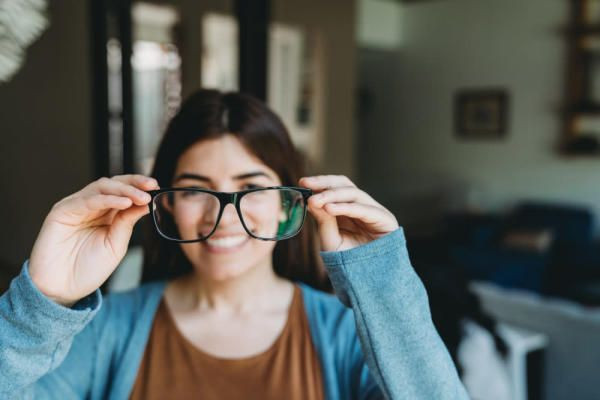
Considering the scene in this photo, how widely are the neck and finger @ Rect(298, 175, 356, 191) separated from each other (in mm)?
387

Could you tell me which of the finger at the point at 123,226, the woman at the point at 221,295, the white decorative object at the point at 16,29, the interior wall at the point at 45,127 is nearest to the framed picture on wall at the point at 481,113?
the interior wall at the point at 45,127

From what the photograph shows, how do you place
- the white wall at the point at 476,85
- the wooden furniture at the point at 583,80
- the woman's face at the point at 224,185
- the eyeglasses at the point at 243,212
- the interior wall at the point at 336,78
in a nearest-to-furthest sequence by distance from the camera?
1. the eyeglasses at the point at 243,212
2. the woman's face at the point at 224,185
3. the interior wall at the point at 336,78
4. the wooden furniture at the point at 583,80
5. the white wall at the point at 476,85

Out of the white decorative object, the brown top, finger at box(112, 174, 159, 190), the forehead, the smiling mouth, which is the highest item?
the white decorative object

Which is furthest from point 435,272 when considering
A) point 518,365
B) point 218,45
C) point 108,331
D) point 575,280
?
point 575,280

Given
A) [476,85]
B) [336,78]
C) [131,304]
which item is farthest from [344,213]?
[476,85]

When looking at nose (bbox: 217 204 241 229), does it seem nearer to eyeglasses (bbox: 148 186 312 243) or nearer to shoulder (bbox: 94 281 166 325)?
eyeglasses (bbox: 148 186 312 243)

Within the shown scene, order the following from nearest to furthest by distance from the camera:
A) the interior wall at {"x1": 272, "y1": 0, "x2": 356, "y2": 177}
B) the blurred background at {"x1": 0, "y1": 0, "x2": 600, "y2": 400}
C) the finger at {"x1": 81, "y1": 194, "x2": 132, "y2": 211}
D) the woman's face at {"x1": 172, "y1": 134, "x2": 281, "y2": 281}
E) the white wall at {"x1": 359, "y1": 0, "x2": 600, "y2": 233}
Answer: the finger at {"x1": 81, "y1": 194, "x2": 132, "y2": 211}, the woman's face at {"x1": 172, "y1": 134, "x2": 281, "y2": 281}, the blurred background at {"x1": 0, "y1": 0, "x2": 600, "y2": 400}, the interior wall at {"x1": 272, "y1": 0, "x2": 356, "y2": 177}, the white wall at {"x1": 359, "y1": 0, "x2": 600, "y2": 233}

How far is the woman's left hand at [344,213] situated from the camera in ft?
2.35

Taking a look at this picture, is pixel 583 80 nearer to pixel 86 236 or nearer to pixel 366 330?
pixel 366 330

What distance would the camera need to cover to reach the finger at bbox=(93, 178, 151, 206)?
0.68m

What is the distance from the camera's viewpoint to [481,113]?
5977 mm

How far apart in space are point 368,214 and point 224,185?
0.30m

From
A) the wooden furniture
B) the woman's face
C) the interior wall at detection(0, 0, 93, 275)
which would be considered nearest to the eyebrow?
the woman's face

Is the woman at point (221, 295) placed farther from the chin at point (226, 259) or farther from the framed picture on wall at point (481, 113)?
the framed picture on wall at point (481, 113)
